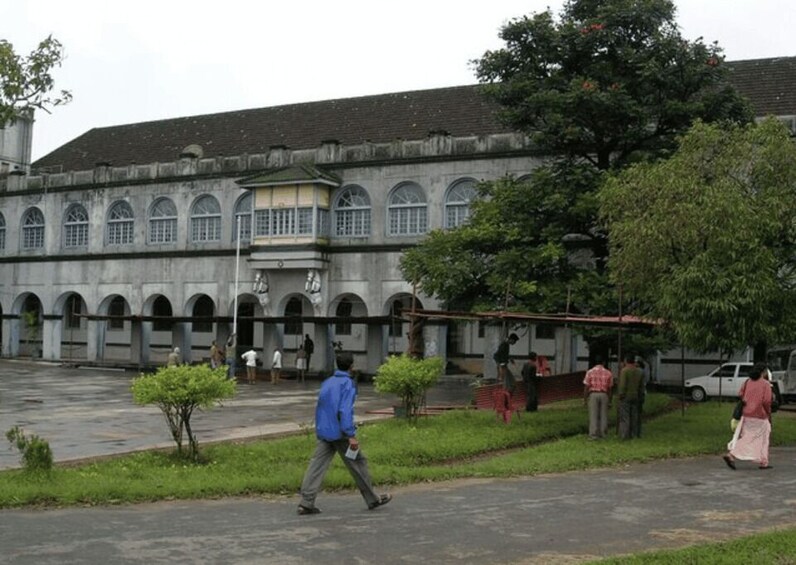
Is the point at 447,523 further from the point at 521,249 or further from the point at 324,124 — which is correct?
the point at 324,124

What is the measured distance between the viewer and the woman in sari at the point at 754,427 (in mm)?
12539

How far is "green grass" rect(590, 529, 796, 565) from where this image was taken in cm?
703

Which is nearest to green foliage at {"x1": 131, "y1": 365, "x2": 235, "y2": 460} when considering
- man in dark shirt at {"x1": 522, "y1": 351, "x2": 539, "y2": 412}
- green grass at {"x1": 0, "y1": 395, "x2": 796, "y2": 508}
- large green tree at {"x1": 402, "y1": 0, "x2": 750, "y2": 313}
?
green grass at {"x1": 0, "y1": 395, "x2": 796, "y2": 508}

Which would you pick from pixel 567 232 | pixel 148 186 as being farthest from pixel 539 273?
pixel 148 186

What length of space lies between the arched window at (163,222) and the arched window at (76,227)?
3.83 metres

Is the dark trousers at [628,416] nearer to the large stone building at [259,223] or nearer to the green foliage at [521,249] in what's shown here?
the green foliage at [521,249]

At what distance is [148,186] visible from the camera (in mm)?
38438

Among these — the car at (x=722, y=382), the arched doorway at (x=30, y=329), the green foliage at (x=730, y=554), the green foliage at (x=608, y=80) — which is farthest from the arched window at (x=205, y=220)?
the green foliage at (x=730, y=554)

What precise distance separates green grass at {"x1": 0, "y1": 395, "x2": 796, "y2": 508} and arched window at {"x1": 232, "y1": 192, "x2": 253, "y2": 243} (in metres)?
19.2

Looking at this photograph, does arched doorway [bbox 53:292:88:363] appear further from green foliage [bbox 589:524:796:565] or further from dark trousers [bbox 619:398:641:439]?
green foliage [bbox 589:524:796:565]

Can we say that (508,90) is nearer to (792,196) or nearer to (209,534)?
(792,196)

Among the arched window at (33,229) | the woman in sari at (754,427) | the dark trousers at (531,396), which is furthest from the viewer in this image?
the arched window at (33,229)

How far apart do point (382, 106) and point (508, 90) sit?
1643cm

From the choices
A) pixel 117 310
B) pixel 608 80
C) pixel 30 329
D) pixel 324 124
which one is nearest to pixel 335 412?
pixel 608 80
